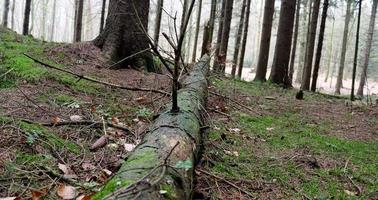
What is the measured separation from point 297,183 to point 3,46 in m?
5.81

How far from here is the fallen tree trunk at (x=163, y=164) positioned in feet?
6.91

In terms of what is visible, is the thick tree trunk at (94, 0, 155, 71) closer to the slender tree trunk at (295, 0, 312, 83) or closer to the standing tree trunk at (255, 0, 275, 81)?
the standing tree trunk at (255, 0, 275, 81)

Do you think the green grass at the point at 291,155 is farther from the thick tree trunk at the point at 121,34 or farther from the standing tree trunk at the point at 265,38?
the standing tree trunk at the point at 265,38

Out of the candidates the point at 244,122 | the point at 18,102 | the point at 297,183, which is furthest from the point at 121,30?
the point at 297,183

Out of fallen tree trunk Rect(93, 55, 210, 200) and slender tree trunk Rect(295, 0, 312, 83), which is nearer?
fallen tree trunk Rect(93, 55, 210, 200)

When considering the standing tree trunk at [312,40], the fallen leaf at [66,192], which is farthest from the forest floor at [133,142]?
the standing tree trunk at [312,40]

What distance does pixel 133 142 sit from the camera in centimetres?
409

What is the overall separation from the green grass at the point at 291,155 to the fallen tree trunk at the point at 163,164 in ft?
1.92

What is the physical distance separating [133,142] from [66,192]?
4.58 ft

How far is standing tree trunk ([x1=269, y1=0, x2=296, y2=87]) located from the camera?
12.4 metres

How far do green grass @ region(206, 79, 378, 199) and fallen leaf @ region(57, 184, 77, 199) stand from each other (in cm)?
140

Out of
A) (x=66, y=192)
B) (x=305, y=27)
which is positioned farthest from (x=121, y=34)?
(x=305, y=27)

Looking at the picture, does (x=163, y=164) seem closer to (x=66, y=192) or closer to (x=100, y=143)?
(x=66, y=192)

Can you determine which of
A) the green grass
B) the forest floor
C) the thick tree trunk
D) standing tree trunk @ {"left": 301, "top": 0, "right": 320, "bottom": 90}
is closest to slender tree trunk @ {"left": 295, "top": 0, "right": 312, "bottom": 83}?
standing tree trunk @ {"left": 301, "top": 0, "right": 320, "bottom": 90}
